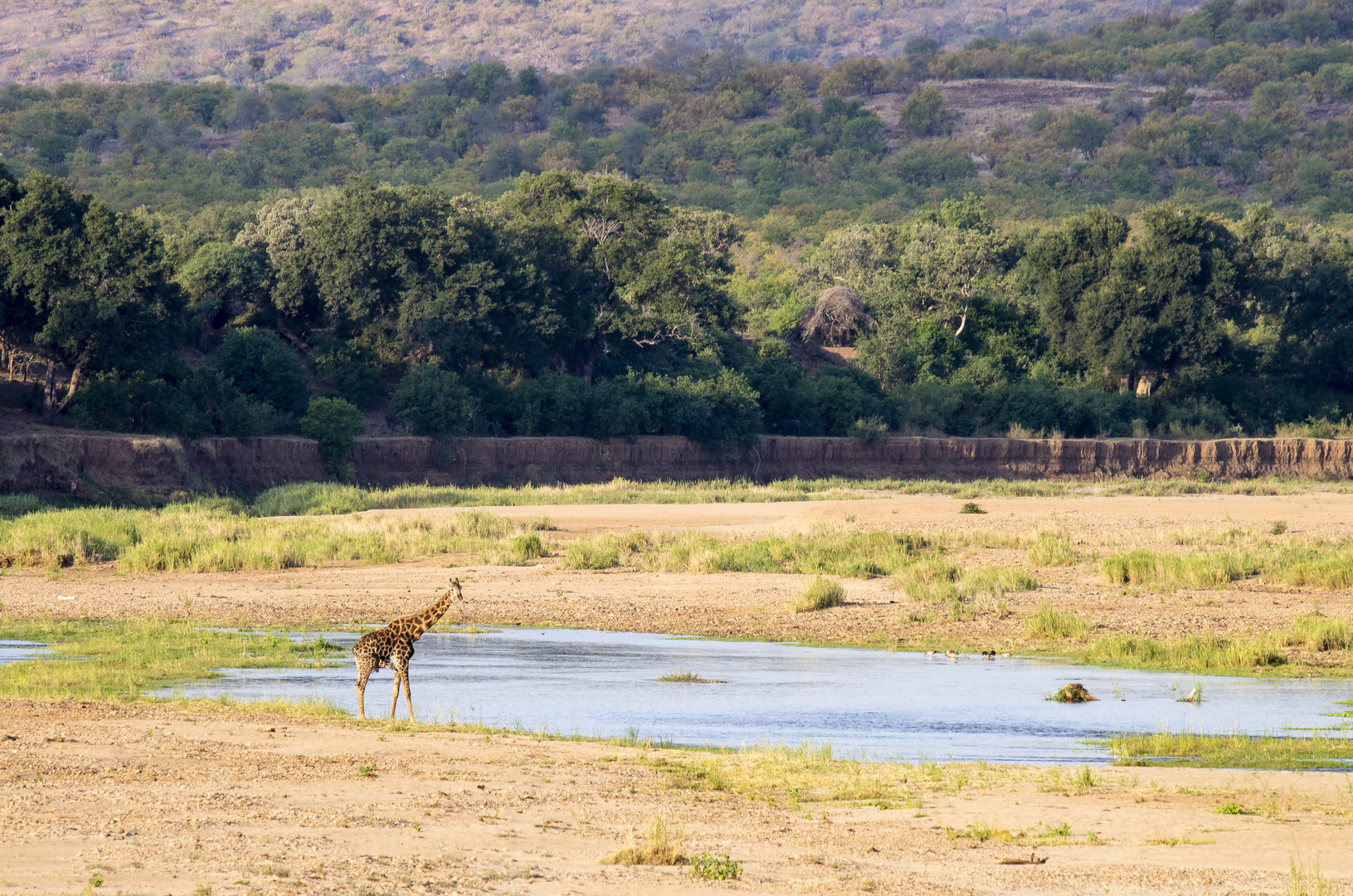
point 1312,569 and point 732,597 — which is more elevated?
point 1312,569

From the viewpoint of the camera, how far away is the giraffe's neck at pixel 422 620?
15578 mm

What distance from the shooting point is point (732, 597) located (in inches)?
1063

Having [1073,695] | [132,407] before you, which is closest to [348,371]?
[132,407]

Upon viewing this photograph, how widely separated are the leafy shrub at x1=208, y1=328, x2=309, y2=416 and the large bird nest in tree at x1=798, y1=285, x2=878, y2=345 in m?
32.6

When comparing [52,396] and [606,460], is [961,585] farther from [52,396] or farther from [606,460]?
[606,460]

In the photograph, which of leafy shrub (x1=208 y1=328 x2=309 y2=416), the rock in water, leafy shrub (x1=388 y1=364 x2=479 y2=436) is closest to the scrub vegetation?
the rock in water

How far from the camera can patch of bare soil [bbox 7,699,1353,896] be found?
9047 millimetres

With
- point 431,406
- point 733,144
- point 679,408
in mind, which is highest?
point 733,144

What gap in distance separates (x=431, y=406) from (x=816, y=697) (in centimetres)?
4208

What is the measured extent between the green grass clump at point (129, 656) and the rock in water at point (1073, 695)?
9.23 m

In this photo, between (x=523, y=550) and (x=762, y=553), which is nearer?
(x=762, y=553)

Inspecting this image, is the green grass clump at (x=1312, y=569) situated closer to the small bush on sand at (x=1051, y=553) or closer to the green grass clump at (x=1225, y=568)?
the green grass clump at (x=1225, y=568)

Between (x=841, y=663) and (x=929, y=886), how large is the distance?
1125 cm

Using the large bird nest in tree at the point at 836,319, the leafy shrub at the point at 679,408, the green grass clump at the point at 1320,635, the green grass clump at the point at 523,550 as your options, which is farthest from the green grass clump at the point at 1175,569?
the large bird nest in tree at the point at 836,319
